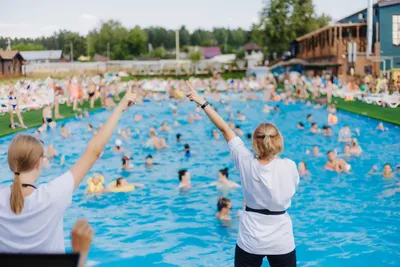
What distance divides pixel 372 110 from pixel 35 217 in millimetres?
21475

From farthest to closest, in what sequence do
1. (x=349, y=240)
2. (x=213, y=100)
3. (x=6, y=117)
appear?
(x=213, y=100) < (x=6, y=117) < (x=349, y=240)

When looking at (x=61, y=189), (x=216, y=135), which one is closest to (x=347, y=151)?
(x=216, y=135)

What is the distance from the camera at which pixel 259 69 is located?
59.3m

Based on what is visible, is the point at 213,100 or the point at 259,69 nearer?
the point at 213,100

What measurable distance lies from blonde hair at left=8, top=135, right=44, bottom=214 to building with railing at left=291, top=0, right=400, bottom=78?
107 feet

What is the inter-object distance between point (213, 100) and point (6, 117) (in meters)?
15.8

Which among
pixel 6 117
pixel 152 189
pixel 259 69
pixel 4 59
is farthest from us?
pixel 259 69

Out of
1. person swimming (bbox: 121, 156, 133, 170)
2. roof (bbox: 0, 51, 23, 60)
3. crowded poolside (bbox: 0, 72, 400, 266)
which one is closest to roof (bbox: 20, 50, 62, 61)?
roof (bbox: 0, 51, 23, 60)

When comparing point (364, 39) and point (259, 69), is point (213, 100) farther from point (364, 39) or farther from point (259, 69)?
point (259, 69)

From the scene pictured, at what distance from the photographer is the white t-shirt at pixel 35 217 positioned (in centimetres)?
226

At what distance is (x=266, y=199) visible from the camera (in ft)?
10.6

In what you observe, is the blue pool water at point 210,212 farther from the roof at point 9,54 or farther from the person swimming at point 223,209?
the roof at point 9,54

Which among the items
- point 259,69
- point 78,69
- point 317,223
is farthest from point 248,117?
point 259,69

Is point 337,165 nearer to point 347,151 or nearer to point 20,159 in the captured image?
point 347,151
